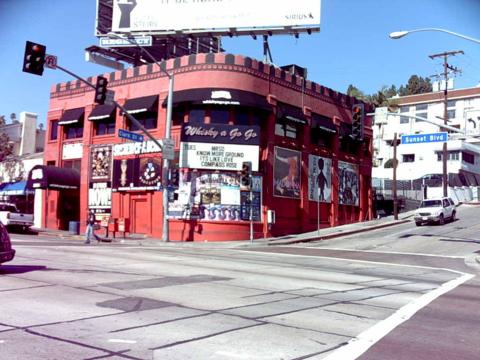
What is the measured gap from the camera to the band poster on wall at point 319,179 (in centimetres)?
3497

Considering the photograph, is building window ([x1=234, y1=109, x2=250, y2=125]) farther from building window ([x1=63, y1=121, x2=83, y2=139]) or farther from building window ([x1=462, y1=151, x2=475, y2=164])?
building window ([x1=462, y1=151, x2=475, y2=164])

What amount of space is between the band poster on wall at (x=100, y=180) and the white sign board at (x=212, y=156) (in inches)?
268

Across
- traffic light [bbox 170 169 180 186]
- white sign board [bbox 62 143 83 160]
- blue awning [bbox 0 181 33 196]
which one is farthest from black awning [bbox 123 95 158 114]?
blue awning [bbox 0 181 33 196]

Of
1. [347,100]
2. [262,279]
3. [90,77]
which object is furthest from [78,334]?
[347,100]

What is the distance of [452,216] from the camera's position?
128ft

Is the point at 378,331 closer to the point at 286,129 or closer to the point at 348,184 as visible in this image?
the point at 286,129

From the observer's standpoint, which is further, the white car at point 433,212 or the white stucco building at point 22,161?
the white stucco building at point 22,161

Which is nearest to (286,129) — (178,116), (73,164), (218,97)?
(218,97)

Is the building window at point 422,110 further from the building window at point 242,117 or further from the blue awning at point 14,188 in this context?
the blue awning at point 14,188

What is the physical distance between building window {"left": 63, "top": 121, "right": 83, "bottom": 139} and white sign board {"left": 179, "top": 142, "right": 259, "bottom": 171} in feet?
35.6

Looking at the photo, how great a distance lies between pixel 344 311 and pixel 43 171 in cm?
2907

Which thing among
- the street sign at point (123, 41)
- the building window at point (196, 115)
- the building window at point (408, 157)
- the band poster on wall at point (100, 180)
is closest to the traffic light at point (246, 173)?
the building window at point (196, 115)

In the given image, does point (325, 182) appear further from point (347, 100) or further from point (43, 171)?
point (43, 171)

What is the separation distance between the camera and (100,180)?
34.6m
